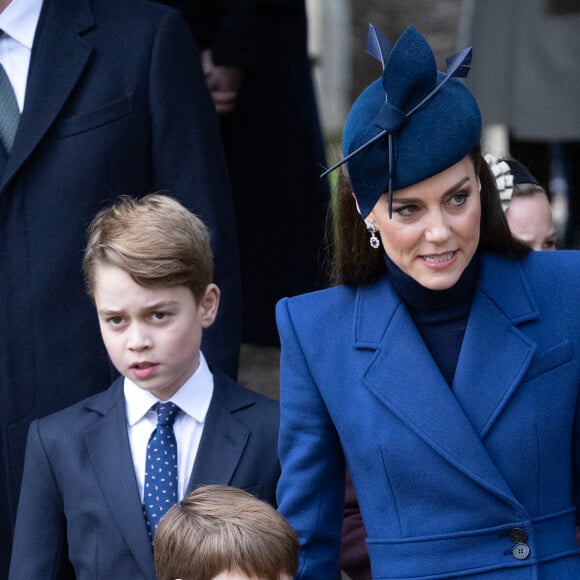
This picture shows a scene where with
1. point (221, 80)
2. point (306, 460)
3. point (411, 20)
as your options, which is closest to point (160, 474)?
point (306, 460)

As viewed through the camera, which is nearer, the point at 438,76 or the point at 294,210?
the point at 438,76

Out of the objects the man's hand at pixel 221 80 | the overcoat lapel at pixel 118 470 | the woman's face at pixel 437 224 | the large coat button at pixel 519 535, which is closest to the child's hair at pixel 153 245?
the overcoat lapel at pixel 118 470

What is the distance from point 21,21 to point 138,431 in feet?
3.37

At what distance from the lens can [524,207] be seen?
374 centimetres

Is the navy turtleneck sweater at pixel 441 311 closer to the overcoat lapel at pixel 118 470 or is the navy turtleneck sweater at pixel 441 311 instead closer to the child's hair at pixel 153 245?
the child's hair at pixel 153 245

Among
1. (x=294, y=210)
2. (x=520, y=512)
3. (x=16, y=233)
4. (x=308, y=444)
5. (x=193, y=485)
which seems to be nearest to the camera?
(x=520, y=512)

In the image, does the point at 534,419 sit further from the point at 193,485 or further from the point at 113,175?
the point at 113,175

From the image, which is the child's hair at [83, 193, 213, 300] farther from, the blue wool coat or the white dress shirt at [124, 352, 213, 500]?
the blue wool coat

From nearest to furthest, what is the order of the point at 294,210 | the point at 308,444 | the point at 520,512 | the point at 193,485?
the point at 520,512
the point at 308,444
the point at 193,485
the point at 294,210

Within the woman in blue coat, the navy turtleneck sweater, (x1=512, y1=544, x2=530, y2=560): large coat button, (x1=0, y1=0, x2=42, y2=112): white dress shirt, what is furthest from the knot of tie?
(x1=512, y1=544, x2=530, y2=560): large coat button

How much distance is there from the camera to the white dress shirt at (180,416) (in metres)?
3.23

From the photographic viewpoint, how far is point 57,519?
10.5 ft

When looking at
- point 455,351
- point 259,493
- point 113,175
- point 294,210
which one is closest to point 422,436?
point 455,351

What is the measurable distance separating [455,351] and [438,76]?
0.51m
